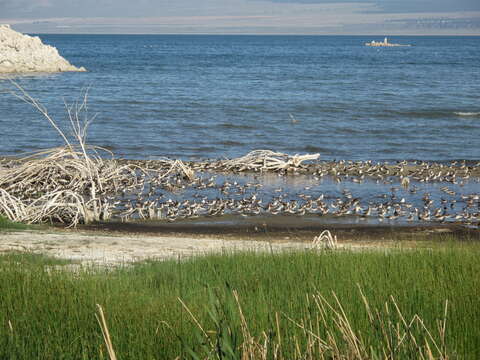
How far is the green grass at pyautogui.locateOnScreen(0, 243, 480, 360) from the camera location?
5.27m

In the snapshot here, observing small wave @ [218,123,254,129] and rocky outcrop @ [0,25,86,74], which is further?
rocky outcrop @ [0,25,86,74]

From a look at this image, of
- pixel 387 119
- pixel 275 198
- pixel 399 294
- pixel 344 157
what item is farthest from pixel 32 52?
pixel 399 294

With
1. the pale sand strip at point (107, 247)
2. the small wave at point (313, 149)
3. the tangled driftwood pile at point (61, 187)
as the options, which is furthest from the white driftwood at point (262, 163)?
the pale sand strip at point (107, 247)

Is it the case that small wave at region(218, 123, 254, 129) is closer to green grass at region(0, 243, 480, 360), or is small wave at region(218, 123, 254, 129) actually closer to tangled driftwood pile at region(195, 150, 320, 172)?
tangled driftwood pile at region(195, 150, 320, 172)

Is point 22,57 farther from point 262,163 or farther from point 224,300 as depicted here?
point 224,300

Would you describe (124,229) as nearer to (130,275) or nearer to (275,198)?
(275,198)

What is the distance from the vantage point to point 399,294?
6.82 meters

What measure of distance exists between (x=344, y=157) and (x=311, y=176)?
4.71m

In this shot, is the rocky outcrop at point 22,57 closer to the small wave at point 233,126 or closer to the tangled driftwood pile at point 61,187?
the small wave at point 233,126

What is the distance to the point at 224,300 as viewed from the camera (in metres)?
5.84

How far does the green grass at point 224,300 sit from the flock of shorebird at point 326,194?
Answer: 7.15m

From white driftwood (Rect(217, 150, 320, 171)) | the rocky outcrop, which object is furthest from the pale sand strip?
the rocky outcrop

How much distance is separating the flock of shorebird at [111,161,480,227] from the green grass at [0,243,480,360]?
281 inches

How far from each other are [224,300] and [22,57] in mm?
75187
